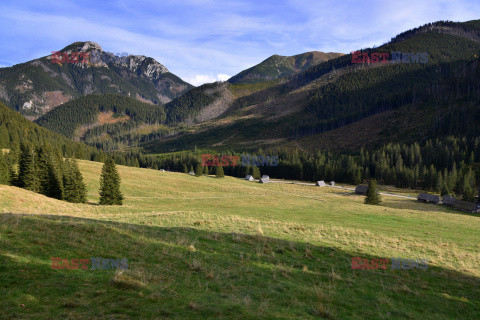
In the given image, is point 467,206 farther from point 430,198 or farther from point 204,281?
point 204,281

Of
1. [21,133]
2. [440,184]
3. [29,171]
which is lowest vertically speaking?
[29,171]

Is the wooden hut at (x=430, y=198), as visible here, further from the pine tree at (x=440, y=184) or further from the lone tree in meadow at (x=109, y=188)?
the lone tree in meadow at (x=109, y=188)

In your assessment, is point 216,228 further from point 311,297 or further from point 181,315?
point 181,315

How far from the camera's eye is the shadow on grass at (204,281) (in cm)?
775

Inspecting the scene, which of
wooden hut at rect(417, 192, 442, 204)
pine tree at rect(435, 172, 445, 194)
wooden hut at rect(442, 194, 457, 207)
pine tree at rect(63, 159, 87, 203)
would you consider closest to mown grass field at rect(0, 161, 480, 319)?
pine tree at rect(63, 159, 87, 203)

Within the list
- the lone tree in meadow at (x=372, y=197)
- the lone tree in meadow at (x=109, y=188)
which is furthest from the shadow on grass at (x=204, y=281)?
the lone tree in meadow at (x=372, y=197)

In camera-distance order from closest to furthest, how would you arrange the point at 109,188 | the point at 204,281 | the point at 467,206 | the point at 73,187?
the point at 204,281
the point at 109,188
the point at 73,187
the point at 467,206

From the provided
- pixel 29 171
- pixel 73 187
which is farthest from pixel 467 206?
pixel 29 171

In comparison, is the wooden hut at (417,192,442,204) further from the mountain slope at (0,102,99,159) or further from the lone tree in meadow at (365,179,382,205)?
the mountain slope at (0,102,99,159)

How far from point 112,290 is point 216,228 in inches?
568

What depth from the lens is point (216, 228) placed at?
22.7 metres

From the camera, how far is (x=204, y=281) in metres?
10.7

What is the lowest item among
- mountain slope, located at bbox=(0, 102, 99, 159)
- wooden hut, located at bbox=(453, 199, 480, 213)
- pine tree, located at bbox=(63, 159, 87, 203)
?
wooden hut, located at bbox=(453, 199, 480, 213)

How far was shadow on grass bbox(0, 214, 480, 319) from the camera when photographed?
305 inches
